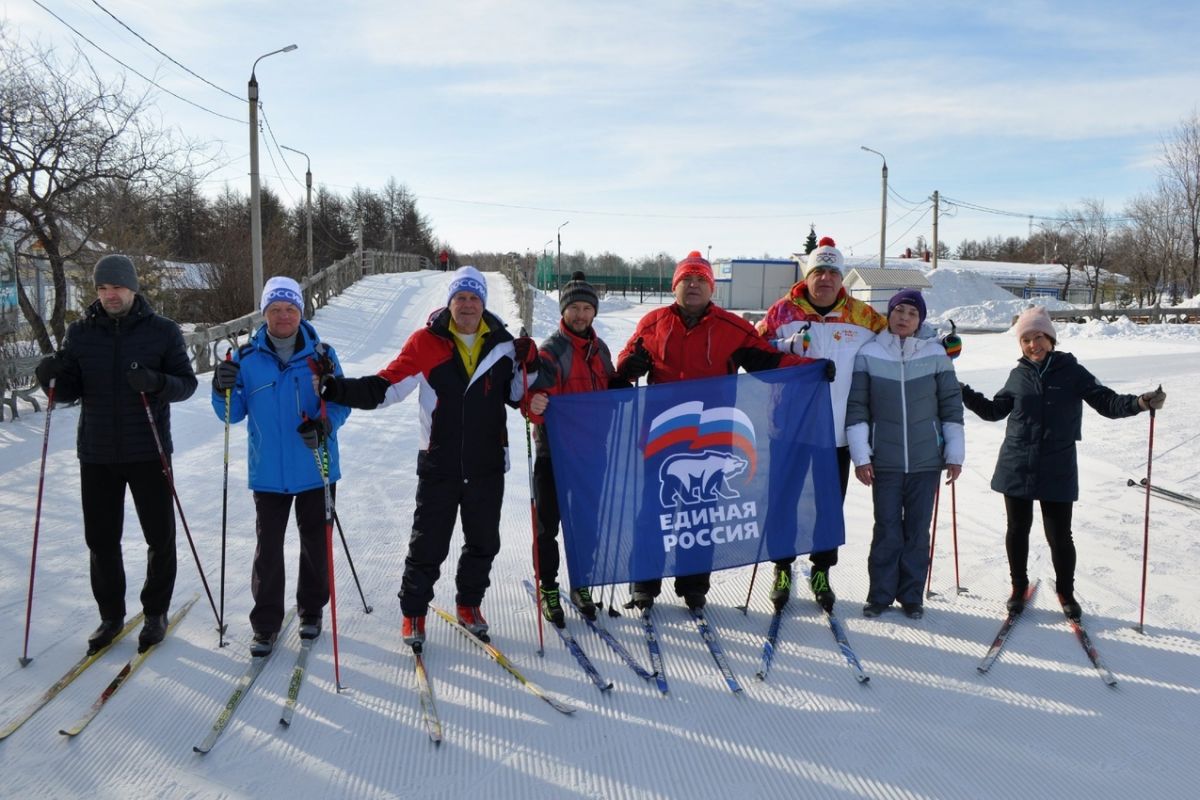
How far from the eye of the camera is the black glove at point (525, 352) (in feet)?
12.6

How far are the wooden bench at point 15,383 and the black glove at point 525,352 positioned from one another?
7.74m

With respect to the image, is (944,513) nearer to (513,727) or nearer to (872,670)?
(872,670)

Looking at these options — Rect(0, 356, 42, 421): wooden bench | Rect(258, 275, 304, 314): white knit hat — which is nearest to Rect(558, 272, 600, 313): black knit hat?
Rect(258, 275, 304, 314): white knit hat

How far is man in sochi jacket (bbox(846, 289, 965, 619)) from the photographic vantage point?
13.6 feet

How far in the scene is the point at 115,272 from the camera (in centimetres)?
364

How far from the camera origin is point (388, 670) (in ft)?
11.8

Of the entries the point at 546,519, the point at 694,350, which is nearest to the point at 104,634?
the point at 546,519

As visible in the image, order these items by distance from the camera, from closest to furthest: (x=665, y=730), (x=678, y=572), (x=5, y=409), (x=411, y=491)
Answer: (x=665, y=730), (x=678, y=572), (x=411, y=491), (x=5, y=409)

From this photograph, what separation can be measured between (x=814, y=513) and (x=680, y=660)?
1.16 m

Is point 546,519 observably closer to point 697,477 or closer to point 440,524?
point 440,524

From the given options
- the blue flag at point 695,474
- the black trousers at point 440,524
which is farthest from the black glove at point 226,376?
the blue flag at point 695,474

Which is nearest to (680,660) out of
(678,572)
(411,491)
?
(678,572)

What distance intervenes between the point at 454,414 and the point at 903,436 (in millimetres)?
2382

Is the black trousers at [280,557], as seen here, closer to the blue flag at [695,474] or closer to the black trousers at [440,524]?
the black trousers at [440,524]
